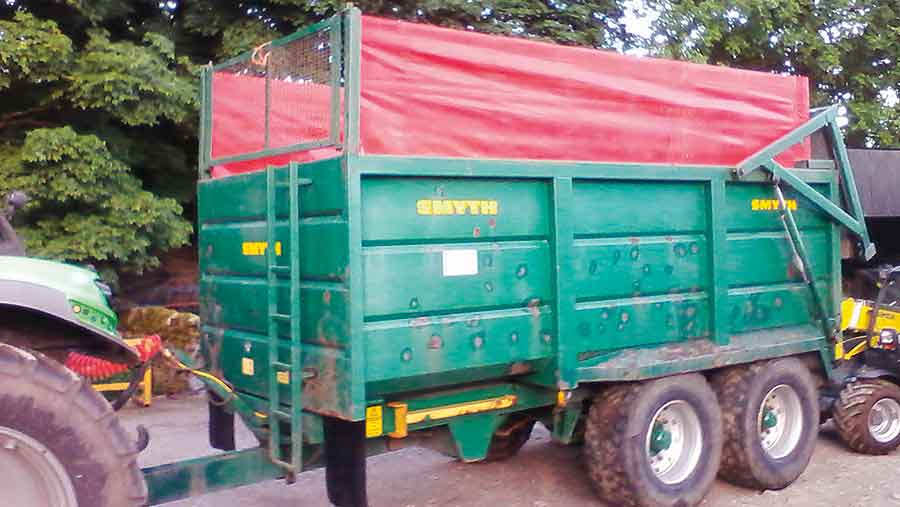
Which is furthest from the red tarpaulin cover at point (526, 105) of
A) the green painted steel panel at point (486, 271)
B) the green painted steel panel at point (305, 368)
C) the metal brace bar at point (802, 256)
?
the green painted steel panel at point (305, 368)

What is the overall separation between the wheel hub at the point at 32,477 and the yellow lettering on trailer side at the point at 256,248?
5.32 ft

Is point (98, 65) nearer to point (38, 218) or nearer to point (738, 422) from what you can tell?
point (38, 218)

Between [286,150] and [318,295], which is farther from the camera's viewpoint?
[286,150]

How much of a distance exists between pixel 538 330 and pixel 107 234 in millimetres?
5364

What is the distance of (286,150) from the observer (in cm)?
479

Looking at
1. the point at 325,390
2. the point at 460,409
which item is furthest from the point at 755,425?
the point at 325,390

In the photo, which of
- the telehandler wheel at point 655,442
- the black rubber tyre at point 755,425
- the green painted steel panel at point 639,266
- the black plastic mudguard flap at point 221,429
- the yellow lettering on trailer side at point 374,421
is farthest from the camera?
the black rubber tyre at point 755,425

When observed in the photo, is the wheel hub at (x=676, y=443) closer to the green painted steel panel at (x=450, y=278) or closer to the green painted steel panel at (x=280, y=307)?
the green painted steel panel at (x=450, y=278)

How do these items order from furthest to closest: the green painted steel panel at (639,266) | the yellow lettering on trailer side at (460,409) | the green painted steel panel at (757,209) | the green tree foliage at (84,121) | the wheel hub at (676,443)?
1. the green tree foliage at (84,121)
2. the green painted steel panel at (757,209)
3. the wheel hub at (676,443)
4. the green painted steel panel at (639,266)
5. the yellow lettering on trailer side at (460,409)

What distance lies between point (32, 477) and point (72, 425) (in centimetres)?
27

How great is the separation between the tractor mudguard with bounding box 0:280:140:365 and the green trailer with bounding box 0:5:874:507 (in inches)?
27.3

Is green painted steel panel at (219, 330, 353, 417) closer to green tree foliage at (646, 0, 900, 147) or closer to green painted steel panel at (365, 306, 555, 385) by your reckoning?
green painted steel panel at (365, 306, 555, 385)

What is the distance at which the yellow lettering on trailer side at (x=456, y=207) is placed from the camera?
4.44 metres

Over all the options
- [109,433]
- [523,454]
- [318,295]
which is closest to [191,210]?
[523,454]
